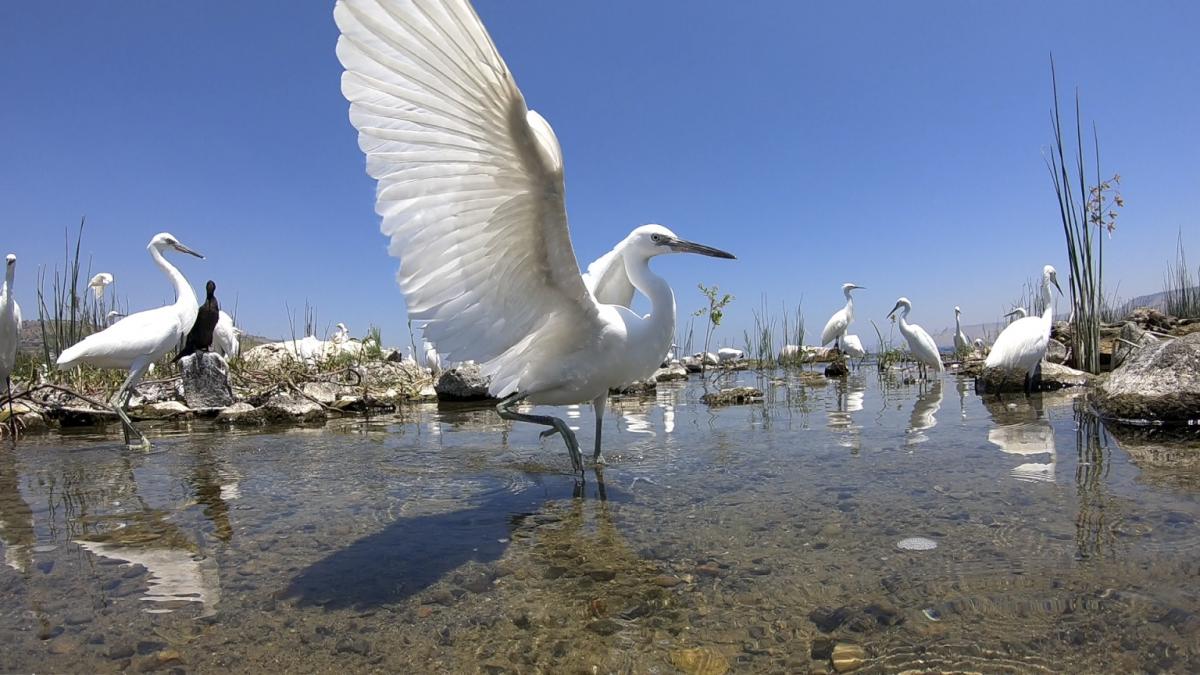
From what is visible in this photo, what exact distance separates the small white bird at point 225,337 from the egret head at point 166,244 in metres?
4.47

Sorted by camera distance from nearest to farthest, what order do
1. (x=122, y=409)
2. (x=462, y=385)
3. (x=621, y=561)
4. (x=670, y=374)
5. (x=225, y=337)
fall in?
(x=621, y=561) → (x=122, y=409) → (x=462, y=385) → (x=225, y=337) → (x=670, y=374)

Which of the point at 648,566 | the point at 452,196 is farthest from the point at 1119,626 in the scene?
the point at 452,196

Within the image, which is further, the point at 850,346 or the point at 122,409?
the point at 850,346

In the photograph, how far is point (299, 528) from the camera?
3.17 meters

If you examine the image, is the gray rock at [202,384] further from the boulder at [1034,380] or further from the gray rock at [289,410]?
the boulder at [1034,380]

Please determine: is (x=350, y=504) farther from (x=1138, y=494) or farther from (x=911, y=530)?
(x=1138, y=494)

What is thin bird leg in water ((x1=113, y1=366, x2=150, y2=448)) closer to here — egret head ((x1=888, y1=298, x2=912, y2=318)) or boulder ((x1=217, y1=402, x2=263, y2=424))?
boulder ((x1=217, y1=402, x2=263, y2=424))

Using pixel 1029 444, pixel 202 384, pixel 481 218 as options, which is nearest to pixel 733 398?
pixel 1029 444

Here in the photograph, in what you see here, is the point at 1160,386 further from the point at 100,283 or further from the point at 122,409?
the point at 100,283

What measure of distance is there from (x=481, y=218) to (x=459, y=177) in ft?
0.81

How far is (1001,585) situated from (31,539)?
4.11 metres

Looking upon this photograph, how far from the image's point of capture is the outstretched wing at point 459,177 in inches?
112

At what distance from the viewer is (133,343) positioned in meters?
6.87

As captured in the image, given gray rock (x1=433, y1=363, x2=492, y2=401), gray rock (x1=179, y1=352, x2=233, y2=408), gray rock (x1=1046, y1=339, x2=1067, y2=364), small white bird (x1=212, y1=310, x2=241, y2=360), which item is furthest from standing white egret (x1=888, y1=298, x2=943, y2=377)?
small white bird (x1=212, y1=310, x2=241, y2=360)
